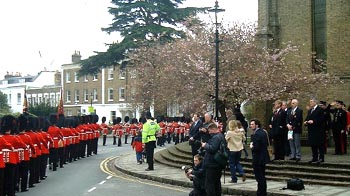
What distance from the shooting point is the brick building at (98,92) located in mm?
72688

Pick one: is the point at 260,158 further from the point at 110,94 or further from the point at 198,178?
the point at 110,94

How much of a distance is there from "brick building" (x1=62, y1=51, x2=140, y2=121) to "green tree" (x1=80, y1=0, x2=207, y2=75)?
56.2ft

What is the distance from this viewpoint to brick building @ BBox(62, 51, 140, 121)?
72.7m

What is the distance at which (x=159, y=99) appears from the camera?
46.2 metres

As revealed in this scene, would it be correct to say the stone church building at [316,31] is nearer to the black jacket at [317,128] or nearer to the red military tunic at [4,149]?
the black jacket at [317,128]

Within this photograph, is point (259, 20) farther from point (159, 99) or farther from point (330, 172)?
point (159, 99)

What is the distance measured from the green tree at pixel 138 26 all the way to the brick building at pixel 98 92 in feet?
56.2

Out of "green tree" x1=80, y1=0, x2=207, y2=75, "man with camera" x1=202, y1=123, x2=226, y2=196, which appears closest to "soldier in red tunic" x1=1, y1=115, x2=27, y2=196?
"man with camera" x1=202, y1=123, x2=226, y2=196

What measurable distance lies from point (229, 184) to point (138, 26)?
117 feet

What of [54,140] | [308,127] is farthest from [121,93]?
[308,127]

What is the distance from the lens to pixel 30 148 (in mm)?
15984

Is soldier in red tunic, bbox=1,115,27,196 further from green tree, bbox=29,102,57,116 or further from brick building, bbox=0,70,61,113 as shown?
brick building, bbox=0,70,61,113

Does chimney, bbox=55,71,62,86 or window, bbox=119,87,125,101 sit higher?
chimney, bbox=55,71,62,86

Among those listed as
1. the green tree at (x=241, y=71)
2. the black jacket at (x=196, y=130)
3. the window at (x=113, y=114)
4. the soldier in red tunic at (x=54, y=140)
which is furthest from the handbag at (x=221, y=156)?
the window at (x=113, y=114)
